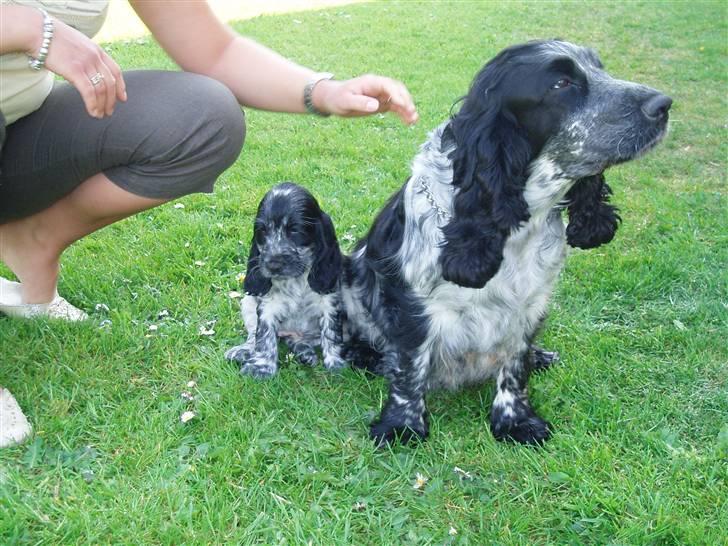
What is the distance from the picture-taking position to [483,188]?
8.45ft

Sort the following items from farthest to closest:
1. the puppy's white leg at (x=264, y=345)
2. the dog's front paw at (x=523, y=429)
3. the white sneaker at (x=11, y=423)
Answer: the puppy's white leg at (x=264, y=345) → the dog's front paw at (x=523, y=429) → the white sneaker at (x=11, y=423)

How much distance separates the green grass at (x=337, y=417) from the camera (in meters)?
2.49

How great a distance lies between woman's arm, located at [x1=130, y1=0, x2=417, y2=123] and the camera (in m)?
3.17

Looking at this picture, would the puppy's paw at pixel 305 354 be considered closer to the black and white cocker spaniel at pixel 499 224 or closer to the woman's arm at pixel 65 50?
the black and white cocker spaniel at pixel 499 224

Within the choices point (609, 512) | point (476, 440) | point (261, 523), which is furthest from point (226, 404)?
point (609, 512)

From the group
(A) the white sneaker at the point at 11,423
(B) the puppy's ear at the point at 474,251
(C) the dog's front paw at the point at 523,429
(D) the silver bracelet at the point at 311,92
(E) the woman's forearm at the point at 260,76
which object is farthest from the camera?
(E) the woman's forearm at the point at 260,76

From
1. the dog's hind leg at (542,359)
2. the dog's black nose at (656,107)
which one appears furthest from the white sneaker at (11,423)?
the dog's black nose at (656,107)

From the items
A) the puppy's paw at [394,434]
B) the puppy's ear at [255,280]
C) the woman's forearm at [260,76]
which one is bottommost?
the puppy's paw at [394,434]

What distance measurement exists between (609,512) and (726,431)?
73 centimetres

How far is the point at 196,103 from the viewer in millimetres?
3256

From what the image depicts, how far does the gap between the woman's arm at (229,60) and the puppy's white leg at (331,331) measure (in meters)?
0.91

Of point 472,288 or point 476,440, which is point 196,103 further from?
point 476,440

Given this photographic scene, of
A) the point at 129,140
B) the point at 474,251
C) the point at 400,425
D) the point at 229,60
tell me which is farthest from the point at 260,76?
the point at 400,425

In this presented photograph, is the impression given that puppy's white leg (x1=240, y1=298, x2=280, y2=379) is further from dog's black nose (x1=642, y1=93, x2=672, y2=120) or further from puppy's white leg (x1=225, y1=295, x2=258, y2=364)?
dog's black nose (x1=642, y1=93, x2=672, y2=120)
